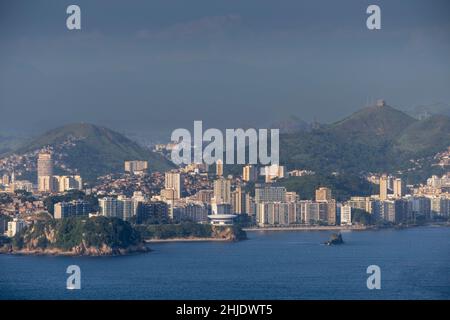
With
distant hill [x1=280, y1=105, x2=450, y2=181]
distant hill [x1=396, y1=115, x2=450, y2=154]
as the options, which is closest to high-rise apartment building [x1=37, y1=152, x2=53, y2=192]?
distant hill [x1=280, y1=105, x2=450, y2=181]

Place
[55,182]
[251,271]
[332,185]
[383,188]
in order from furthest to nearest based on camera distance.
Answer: [55,182] < [332,185] < [383,188] < [251,271]

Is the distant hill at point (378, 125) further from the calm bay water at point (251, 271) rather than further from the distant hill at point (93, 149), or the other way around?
the calm bay water at point (251, 271)

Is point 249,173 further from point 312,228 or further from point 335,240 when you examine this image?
point 335,240

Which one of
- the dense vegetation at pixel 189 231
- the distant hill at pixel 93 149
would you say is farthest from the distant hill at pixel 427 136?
the dense vegetation at pixel 189 231

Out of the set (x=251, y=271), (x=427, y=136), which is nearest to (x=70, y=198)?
(x=251, y=271)

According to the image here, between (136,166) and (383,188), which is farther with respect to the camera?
(136,166)

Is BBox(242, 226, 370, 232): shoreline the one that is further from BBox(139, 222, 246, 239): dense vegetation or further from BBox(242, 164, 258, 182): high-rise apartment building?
BBox(242, 164, 258, 182): high-rise apartment building
